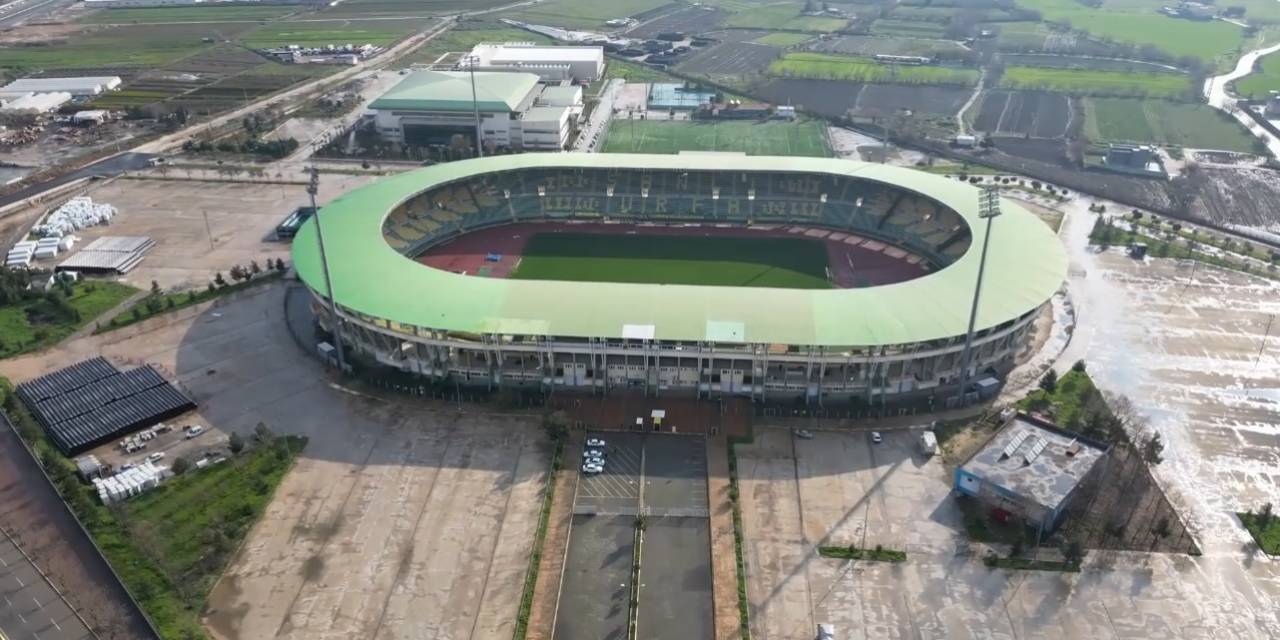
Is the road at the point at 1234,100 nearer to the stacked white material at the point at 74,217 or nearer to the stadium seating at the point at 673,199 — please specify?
the stadium seating at the point at 673,199

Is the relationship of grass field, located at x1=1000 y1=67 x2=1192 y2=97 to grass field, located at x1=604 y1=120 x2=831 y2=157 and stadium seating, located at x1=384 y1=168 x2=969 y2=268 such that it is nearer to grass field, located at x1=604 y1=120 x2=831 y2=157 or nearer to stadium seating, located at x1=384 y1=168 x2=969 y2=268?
grass field, located at x1=604 y1=120 x2=831 y2=157

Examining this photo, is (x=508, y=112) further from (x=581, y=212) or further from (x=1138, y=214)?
(x=1138, y=214)

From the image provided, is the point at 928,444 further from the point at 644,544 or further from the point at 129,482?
the point at 129,482

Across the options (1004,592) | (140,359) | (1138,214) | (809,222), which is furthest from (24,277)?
(1138,214)

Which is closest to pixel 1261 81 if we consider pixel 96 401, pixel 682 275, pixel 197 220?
pixel 682 275

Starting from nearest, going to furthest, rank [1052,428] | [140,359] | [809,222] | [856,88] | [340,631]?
[340,631] → [1052,428] → [140,359] → [809,222] → [856,88]

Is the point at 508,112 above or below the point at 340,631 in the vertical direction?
above
